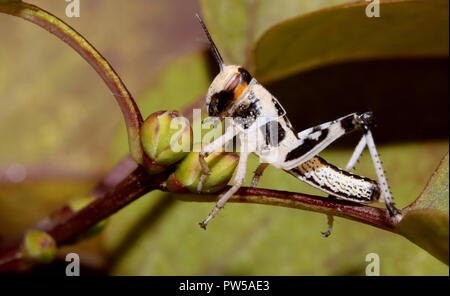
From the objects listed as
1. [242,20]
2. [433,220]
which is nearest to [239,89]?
[242,20]

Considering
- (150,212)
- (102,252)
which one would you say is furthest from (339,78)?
(102,252)

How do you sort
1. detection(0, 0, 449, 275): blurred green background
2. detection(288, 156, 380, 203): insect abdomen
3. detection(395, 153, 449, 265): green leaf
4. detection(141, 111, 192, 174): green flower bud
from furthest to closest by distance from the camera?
detection(0, 0, 449, 275): blurred green background, detection(288, 156, 380, 203): insect abdomen, detection(141, 111, 192, 174): green flower bud, detection(395, 153, 449, 265): green leaf

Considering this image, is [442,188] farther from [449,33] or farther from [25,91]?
[25,91]

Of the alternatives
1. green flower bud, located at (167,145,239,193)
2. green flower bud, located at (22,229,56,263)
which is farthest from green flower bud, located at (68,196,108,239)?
green flower bud, located at (167,145,239,193)

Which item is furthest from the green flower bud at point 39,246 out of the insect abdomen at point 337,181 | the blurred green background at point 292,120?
the insect abdomen at point 337,181
